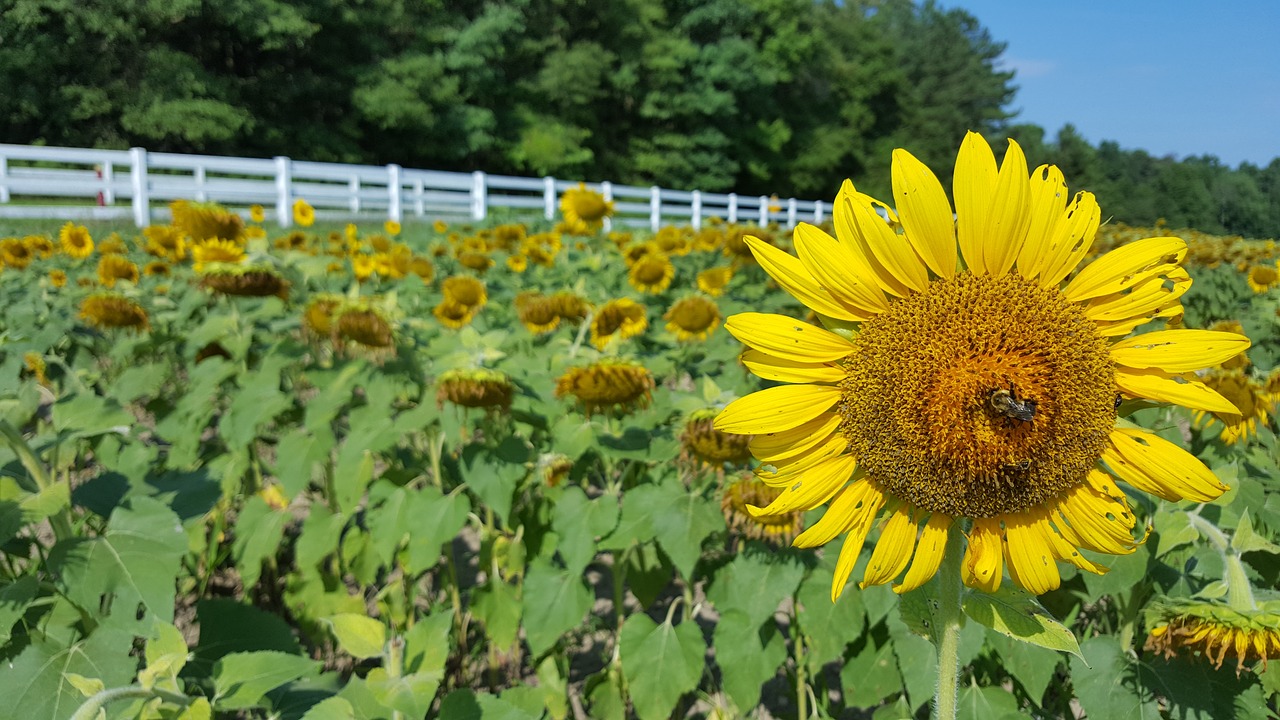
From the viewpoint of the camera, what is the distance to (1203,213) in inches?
956

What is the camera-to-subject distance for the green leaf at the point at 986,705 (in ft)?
4.42

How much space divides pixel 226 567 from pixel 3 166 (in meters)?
11.3

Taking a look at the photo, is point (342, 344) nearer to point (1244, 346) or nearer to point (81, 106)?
point (1244, 346)

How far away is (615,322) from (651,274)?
1.47m

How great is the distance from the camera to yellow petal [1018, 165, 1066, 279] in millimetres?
777

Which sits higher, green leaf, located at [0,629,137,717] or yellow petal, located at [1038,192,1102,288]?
yellow petal, located at [1038,192,1102,288]

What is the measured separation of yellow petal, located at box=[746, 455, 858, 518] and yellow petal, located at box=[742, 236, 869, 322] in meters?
0.16

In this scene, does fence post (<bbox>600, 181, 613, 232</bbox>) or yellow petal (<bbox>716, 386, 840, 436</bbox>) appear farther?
fence post (<bbox>600, 181, 613, 232</bbox>)

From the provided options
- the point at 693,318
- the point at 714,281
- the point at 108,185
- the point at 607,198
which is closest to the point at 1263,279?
the point at 714,281

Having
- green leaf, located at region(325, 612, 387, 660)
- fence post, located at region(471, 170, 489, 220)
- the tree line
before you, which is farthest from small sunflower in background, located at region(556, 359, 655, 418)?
the tree line

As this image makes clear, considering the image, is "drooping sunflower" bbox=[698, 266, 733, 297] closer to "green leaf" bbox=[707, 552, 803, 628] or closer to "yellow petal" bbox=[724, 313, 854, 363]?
"green leaf" bbox=[707, 552, 803, 628]

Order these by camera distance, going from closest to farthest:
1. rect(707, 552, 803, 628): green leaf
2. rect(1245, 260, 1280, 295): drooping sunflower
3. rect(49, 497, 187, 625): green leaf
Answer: rect(49, 497, 187, 625): green leaf
rect(707, 552, 803, 628): green leaf
rect(1245, 260, 1280, 295): drooping sunflower

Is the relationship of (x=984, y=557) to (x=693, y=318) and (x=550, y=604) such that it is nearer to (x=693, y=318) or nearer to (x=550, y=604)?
(x=550, y=604)

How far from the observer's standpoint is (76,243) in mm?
4789
